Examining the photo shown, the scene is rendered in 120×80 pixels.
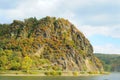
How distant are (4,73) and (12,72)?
5.36 m

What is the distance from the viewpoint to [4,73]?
192125mm

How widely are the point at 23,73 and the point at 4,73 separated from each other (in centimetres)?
1196

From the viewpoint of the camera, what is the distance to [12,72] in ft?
642

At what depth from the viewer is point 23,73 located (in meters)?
199

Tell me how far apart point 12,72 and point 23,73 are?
6731mm
